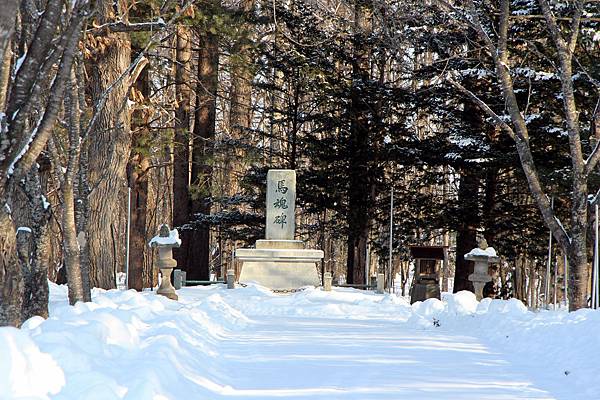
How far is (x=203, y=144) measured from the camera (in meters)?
→ 27.6

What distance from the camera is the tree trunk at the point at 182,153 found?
26.9 meters

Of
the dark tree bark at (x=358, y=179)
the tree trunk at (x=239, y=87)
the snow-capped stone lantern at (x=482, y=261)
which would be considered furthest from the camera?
the dark tree bark at (x=358, y=179)

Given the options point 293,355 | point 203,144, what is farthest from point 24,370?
point 203,144

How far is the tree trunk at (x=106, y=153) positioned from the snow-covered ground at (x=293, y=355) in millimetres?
2430

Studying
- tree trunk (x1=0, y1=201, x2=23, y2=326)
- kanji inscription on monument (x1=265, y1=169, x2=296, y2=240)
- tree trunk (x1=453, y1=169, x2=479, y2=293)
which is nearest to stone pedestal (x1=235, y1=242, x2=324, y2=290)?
kanji inscription on monument (x1=265, y1=169, x2=296, y2=240)

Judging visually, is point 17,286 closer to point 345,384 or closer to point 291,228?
point 345,384

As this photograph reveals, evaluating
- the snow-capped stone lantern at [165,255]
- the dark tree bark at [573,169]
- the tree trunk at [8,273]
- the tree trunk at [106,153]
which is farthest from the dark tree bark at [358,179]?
the tree trunk at [8,273]

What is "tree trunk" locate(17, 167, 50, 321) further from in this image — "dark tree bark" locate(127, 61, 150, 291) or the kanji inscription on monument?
the kanji inscription on monument

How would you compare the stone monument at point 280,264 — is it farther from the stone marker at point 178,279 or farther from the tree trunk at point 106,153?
the tree trunk at point 106,153

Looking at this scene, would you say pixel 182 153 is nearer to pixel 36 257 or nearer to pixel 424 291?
pixel 424 291

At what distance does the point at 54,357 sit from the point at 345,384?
3033 mm

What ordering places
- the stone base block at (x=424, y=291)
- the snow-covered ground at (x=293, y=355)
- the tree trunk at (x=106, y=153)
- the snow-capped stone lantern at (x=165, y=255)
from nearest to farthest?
the snow-covered ground at (x=293, y=355) → the tree trunk at (x=106, y=153) → the snow-capped stone lantern at (x=165, y=255) → the stone base block at (x=424, y=291)

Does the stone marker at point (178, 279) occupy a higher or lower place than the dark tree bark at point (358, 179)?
lower

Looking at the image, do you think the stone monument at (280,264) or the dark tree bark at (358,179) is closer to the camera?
the stone monument at (280,264)
